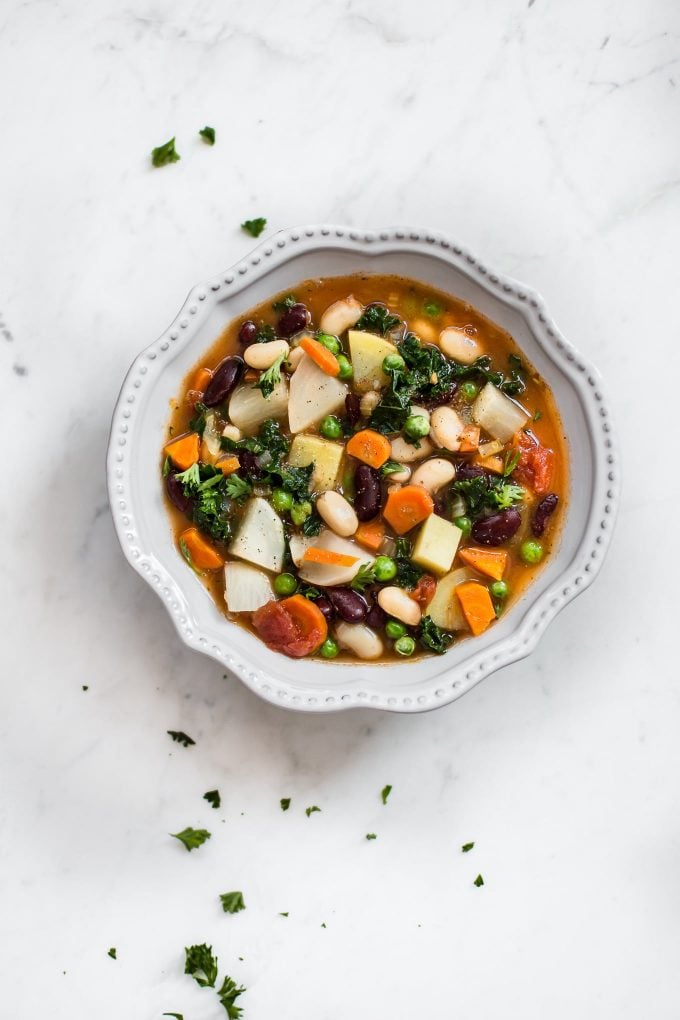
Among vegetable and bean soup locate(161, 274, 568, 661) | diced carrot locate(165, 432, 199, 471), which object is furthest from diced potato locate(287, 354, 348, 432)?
diced carrot locate(165, 432, 199, 471)

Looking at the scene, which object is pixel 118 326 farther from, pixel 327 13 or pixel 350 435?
pixel 327 13

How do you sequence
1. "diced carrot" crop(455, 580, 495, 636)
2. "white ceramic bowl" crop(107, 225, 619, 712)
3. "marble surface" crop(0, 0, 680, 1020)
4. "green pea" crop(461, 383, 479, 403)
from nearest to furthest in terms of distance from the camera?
"white ceramic bowl" crop(107, 225, 619, 712), "diced carrot" crop(455, 580, 495, 636), "green pea" crop(461, 383, 479, 403), "marble surface" crop(0, 0, 680, 1020)

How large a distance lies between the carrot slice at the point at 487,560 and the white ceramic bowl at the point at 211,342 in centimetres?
12

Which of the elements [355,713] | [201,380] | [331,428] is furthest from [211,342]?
[355,713]

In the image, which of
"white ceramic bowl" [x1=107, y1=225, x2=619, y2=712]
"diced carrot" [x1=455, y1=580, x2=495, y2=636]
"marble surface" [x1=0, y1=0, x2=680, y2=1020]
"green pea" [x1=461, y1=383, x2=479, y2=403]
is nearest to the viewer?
"white ceramic bowl" [x1=107, y1=225, x2=619, y2=712]

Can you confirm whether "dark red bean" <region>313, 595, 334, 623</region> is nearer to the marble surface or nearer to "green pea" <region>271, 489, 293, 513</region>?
"green pea" <region>271, 489, 293, 513</region>

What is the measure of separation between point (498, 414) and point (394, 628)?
2.61ft

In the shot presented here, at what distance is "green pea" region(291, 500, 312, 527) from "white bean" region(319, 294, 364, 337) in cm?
59

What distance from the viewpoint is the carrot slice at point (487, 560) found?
3041mm

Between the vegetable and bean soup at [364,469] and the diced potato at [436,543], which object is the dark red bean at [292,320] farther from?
the diced potato at [436,543]

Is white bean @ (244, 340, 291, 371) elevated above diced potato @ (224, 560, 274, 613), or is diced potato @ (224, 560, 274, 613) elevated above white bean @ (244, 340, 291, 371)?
white bean @ (244, 340, 291, 371)

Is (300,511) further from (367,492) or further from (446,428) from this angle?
(446,428)

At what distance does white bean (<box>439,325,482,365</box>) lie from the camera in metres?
3.07

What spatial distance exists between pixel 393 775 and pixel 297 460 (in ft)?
3.94
